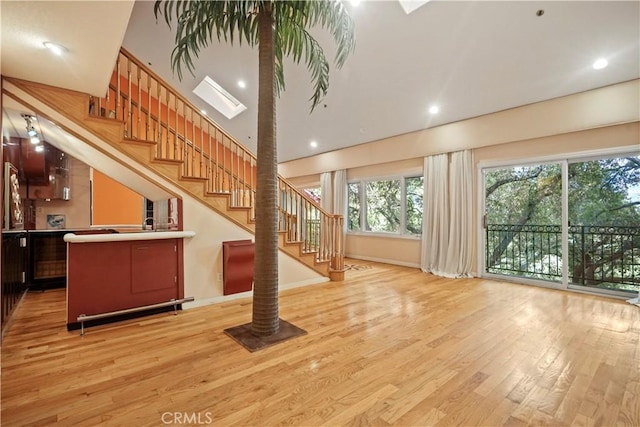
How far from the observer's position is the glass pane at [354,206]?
7211 millimetres

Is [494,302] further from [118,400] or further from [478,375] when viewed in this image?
[118,400]

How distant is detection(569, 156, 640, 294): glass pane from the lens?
3.70 metres

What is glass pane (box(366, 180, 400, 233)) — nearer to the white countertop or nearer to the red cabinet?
the white countertop

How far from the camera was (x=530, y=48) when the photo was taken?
3.39 metres

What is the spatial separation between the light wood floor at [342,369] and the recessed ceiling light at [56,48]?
2.40 meters

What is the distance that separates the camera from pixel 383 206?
671 cm

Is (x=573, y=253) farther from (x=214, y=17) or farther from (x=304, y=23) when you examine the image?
(x=214, y=17)

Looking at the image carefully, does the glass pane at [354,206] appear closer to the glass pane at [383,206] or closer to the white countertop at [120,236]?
the glass pane at [383,206]

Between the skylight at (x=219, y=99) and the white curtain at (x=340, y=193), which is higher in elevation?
the skylight at (x=219, y=99)

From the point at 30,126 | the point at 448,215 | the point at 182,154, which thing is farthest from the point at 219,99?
the point at 448,215

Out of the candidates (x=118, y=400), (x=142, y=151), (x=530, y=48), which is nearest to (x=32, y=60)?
(x=142, y=151)

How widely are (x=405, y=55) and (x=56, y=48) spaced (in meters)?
3.81

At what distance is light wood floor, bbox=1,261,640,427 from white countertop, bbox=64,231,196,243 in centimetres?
88

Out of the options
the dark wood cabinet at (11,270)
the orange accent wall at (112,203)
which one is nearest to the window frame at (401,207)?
the orange accent wall at (112,203)
